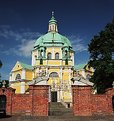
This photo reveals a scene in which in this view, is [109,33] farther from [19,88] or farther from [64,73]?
[19,88]

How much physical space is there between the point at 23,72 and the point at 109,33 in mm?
31974

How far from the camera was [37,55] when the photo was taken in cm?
5566

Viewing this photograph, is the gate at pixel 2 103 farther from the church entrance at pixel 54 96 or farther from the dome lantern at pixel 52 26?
the dome lantern at pixel 52 26

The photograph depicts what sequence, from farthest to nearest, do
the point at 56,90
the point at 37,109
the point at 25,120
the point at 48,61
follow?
the point at 48,61
the point at 56,90
the point at 37,109
the point at 25,120

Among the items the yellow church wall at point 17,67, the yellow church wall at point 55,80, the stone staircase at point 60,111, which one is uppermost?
the yellow church wall at point 17,67

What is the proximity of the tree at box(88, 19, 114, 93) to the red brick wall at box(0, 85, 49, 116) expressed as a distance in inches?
333

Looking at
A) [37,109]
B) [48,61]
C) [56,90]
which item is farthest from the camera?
[48,61]

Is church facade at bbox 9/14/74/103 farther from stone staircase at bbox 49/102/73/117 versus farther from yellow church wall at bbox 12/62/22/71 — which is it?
stone staircase at bbox 49/102/73/117

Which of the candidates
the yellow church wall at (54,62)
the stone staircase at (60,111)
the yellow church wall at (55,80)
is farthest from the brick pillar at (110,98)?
the yellow church wall at (54,62)

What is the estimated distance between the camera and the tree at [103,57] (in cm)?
2558

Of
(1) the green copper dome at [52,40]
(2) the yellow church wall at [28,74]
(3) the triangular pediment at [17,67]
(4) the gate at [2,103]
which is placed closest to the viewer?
(4) the gate at [2,103]

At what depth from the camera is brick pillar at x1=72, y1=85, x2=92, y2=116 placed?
19031 millimetres

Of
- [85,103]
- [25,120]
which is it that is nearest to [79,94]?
[85,103]

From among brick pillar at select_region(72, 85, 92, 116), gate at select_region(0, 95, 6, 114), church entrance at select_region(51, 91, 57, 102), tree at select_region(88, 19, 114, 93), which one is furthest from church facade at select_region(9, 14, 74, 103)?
brick pillar at select_region(72, 85, 92, 116)
